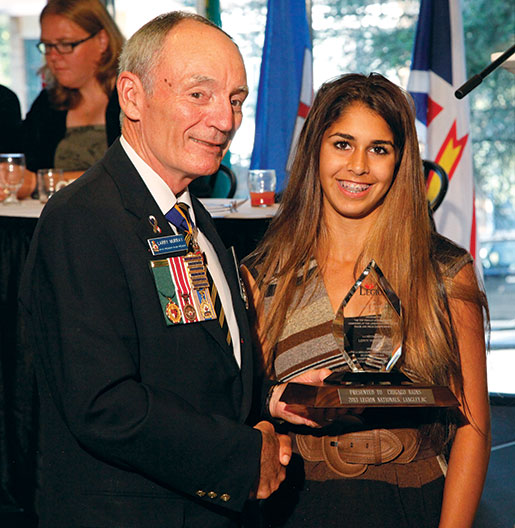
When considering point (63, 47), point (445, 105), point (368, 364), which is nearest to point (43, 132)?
point (63, 47)

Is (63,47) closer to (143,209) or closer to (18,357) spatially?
(18,357)

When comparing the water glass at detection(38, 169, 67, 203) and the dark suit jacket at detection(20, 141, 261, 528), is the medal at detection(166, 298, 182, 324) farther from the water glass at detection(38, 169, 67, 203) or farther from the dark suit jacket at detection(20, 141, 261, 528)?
the water glass at detection(38, 169, 67, 203)

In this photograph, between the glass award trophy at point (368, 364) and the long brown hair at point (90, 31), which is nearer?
the glass award trophy at point (368, 364)

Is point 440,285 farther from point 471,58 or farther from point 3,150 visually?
point 471,58

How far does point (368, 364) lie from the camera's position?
1.89 metres

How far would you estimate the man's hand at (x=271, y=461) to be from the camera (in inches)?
60.1

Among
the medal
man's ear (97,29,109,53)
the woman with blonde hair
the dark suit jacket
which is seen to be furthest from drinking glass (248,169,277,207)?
the medal

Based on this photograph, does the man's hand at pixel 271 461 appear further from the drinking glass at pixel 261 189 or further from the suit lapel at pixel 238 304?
the drinking glass at pixel 261 189

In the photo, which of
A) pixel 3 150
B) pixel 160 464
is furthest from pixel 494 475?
pixel 3 150

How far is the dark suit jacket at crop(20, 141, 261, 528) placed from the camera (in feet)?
4.47

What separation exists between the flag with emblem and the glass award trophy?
9.52 feet

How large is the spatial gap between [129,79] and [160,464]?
2.58ft

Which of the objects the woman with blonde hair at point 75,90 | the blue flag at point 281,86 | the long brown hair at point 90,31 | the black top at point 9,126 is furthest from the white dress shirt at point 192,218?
the blue flag at point 281,86

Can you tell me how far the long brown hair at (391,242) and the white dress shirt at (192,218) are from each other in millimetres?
354
